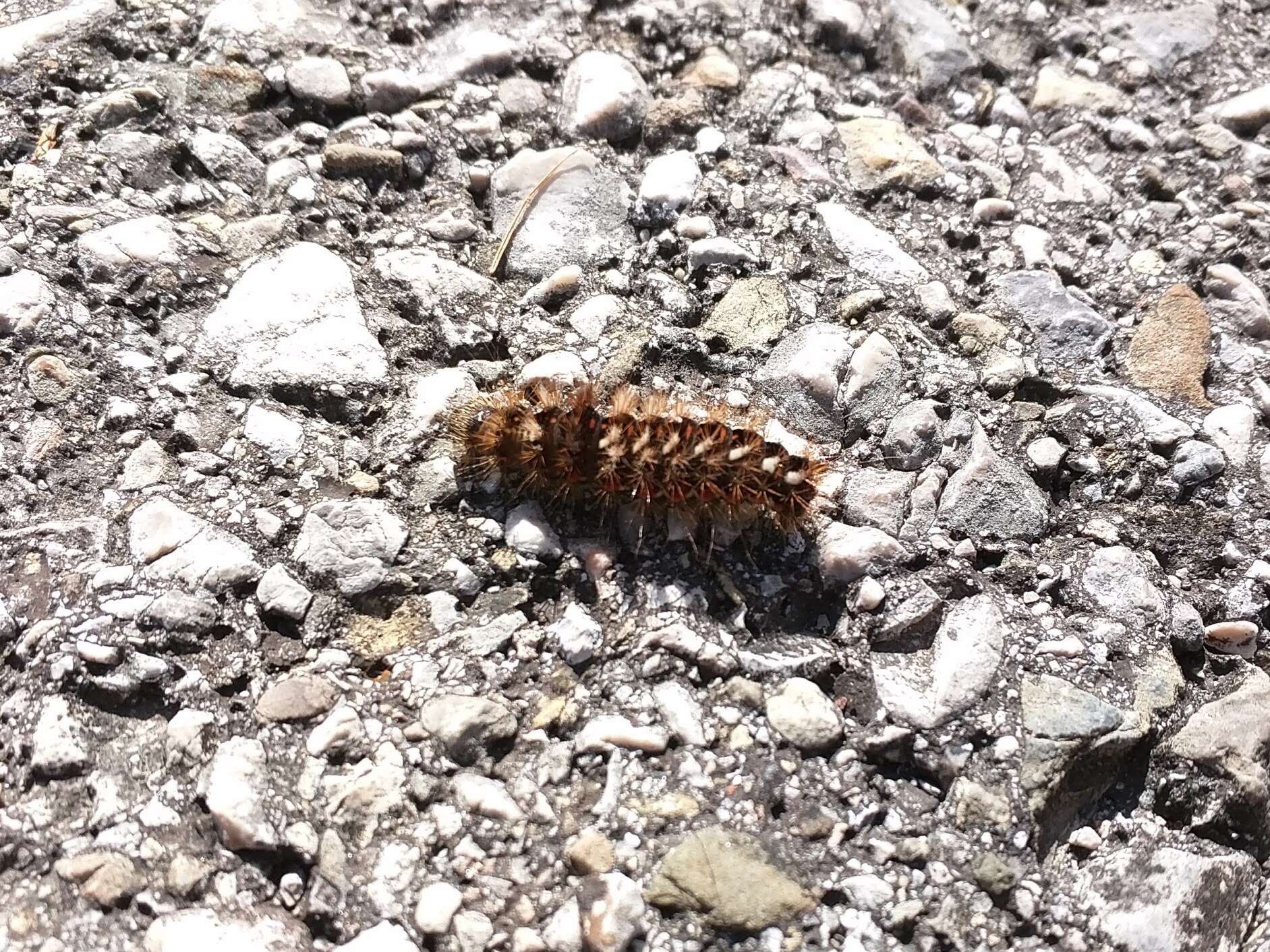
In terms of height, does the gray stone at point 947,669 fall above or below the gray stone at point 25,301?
below

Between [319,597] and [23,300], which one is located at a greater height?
[23,300]

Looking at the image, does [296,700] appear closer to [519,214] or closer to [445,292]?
[445,292]

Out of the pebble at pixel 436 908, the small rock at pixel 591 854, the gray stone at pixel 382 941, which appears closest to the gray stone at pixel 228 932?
the gray stone at pixel 382 941

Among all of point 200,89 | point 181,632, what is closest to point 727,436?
point 181,632

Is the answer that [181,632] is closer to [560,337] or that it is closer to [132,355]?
[132,355]

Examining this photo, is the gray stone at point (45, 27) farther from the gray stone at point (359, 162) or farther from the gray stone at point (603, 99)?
the gray stone at point (603, 99)

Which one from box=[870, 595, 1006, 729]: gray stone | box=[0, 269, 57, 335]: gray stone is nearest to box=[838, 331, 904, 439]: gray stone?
box=[870, 595, 1006, 729]: gray stone

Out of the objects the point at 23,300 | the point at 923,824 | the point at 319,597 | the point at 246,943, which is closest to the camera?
the point at 246,943

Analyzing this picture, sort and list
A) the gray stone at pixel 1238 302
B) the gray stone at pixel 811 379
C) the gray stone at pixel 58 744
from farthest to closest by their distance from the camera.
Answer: the gray stone at pixel 1238 302
the gray stone at pixel 811 379
the gray stone at pixel 58 744
